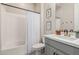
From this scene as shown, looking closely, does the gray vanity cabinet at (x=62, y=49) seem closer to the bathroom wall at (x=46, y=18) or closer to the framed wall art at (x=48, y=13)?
the bathroom wall at (x=46, y=18)

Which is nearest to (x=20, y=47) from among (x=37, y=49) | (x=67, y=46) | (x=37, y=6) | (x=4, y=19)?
(x=37, y=49)

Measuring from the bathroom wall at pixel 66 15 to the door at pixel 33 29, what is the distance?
2.88 feet

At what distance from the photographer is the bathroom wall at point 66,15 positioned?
6.83 feet

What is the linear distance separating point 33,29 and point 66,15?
1162mm

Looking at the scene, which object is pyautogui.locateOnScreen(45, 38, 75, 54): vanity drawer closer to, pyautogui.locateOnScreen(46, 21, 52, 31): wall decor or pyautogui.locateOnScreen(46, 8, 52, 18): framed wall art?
pyautogui.locateOnScreen(46, 21, 52, 31): wall decor

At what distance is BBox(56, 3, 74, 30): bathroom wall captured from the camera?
2.08 meters

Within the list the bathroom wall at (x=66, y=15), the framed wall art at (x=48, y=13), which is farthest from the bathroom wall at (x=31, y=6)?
the bathroom wall at (x=66, y=15)

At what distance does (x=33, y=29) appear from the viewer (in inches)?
117

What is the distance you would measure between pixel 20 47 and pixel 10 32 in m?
0.62

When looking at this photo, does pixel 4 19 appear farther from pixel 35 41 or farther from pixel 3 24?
pixel 35 41

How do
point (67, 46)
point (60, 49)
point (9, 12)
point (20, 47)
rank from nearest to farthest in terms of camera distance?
point (67, 46)
point (60, 49)
point (9, 12)
point (20, 47)

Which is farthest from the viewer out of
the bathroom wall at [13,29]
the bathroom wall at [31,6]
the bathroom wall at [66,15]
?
the bathroom wall at [31,6]

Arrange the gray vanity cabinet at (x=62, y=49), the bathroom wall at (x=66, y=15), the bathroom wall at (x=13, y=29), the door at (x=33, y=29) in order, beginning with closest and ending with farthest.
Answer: the gray vanity cabinet at (x=62, y=49), the bathroom wall at (x=66, y=15), the bathroom wall at (x=13, y=29), the door at (x=33, y=29)

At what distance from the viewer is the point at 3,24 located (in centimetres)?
271
